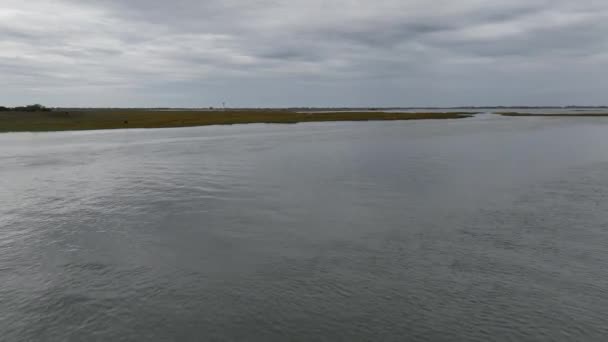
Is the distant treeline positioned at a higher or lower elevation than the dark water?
higher

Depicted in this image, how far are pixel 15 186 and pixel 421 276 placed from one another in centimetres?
2924

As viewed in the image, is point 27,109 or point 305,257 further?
point 27,109

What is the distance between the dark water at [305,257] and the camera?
11617mm

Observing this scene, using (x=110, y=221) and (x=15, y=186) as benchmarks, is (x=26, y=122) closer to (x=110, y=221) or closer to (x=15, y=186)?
(x=15, y=186)

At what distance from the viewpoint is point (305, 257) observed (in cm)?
1625

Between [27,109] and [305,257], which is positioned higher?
[27,109]

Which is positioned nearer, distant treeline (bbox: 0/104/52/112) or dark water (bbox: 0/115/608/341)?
dark water (bbox: 0/115/608/341)

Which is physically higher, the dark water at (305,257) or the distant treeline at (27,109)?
the distant treeline at (27,109)

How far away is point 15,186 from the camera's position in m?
29.8

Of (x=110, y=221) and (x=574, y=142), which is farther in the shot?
(x=574, y=142)

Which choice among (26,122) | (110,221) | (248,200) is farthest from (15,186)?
(26,122)

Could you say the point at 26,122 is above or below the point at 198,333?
above

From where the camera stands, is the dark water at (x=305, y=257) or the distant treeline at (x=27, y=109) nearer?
the dark water at (x=305, y=257)

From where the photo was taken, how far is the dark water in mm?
11617
